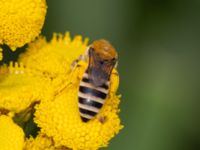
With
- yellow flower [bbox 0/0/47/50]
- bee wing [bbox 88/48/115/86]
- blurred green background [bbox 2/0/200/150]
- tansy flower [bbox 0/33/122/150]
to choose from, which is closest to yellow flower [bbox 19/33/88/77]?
tansy flower [bbox 0/33/122/150]

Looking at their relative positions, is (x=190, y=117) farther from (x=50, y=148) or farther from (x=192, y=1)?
(x=50, y=148)

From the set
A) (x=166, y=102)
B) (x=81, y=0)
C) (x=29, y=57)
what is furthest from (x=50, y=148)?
(x=81, y=0)

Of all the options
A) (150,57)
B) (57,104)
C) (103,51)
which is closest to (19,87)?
(57,104)

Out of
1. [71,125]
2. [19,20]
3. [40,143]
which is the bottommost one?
[40,143]

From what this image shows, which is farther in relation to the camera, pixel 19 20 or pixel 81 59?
pixel 81 59

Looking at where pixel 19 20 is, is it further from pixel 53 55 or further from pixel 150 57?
pixel 150 57

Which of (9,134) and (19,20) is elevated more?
(19,20)

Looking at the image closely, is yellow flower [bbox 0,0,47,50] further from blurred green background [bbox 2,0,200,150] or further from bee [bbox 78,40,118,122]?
blurred green background [bbox 2,0,200,150]
